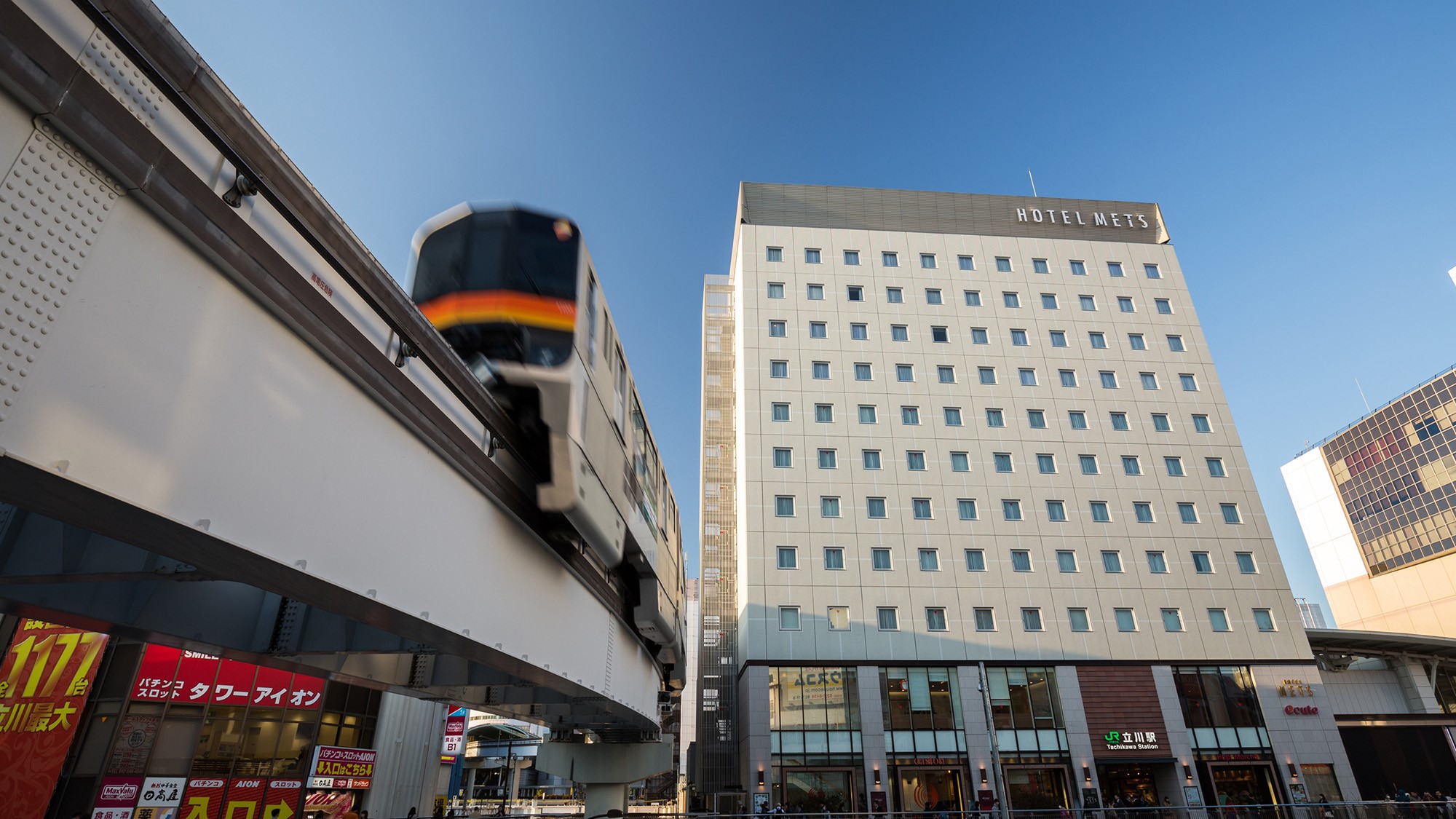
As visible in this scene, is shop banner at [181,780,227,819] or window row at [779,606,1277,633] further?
window row at [779,606,1277,633]

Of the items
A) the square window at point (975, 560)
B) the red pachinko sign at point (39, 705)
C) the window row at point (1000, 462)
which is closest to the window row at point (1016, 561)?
the square window at point (975, 560)

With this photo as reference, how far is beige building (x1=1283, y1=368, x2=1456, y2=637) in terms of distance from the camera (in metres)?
74.6

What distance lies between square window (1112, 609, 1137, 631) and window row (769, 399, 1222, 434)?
1082 cm

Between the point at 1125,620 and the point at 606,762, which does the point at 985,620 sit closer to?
the point at 1125,620

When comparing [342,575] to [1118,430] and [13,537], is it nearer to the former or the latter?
[13,537]

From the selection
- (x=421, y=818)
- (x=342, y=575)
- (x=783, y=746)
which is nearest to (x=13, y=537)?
(x=342, y=575)

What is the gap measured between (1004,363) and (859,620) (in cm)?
1905

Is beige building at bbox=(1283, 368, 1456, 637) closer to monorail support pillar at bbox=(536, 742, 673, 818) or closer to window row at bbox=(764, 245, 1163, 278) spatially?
window row at bbox=(764, 245, 1163, 278)

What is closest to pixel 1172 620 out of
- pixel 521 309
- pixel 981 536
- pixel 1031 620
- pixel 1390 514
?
pixel 1031 620

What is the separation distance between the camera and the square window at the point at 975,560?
127 ft

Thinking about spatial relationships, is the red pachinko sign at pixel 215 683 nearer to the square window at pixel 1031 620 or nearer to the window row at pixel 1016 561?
the window row at pixel 1016 561

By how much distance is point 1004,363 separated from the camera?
4450 centimetres

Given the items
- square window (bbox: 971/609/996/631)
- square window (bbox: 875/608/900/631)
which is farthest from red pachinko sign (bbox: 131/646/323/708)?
square window (bbox: 971/609/996/631)

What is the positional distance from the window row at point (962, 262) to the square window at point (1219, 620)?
2261cm
